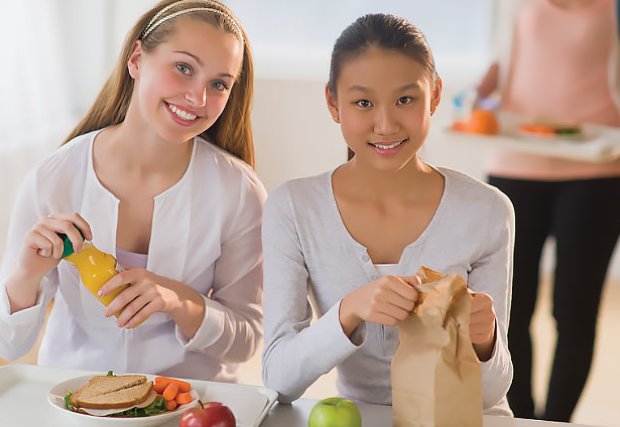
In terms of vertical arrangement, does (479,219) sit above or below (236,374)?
above

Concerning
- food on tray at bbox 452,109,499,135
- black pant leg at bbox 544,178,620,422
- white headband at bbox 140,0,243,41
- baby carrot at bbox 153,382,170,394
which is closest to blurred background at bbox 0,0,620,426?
black pant leg at bbox 544,178,620,422

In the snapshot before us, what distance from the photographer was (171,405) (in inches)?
54.9

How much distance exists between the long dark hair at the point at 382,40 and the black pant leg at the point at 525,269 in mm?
1147

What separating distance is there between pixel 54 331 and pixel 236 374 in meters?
0.33

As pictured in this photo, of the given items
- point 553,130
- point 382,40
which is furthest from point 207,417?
point 553,130

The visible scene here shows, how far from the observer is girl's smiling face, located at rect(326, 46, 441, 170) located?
150 centimetres

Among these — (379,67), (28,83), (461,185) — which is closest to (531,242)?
(461,185)

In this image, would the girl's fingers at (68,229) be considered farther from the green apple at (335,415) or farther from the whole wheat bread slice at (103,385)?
the green apple at (335,415)

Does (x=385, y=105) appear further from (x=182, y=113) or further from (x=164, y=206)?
(x=164, y=206)

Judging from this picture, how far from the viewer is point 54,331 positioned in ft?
5.86

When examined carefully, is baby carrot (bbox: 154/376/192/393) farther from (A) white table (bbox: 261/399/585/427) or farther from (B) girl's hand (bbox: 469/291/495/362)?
(B) girl's hand (bbox: 469/291/495/362)

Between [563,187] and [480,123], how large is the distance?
29 cm

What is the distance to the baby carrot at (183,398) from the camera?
1401mm

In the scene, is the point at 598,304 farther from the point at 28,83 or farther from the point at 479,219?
the point at 28,83
